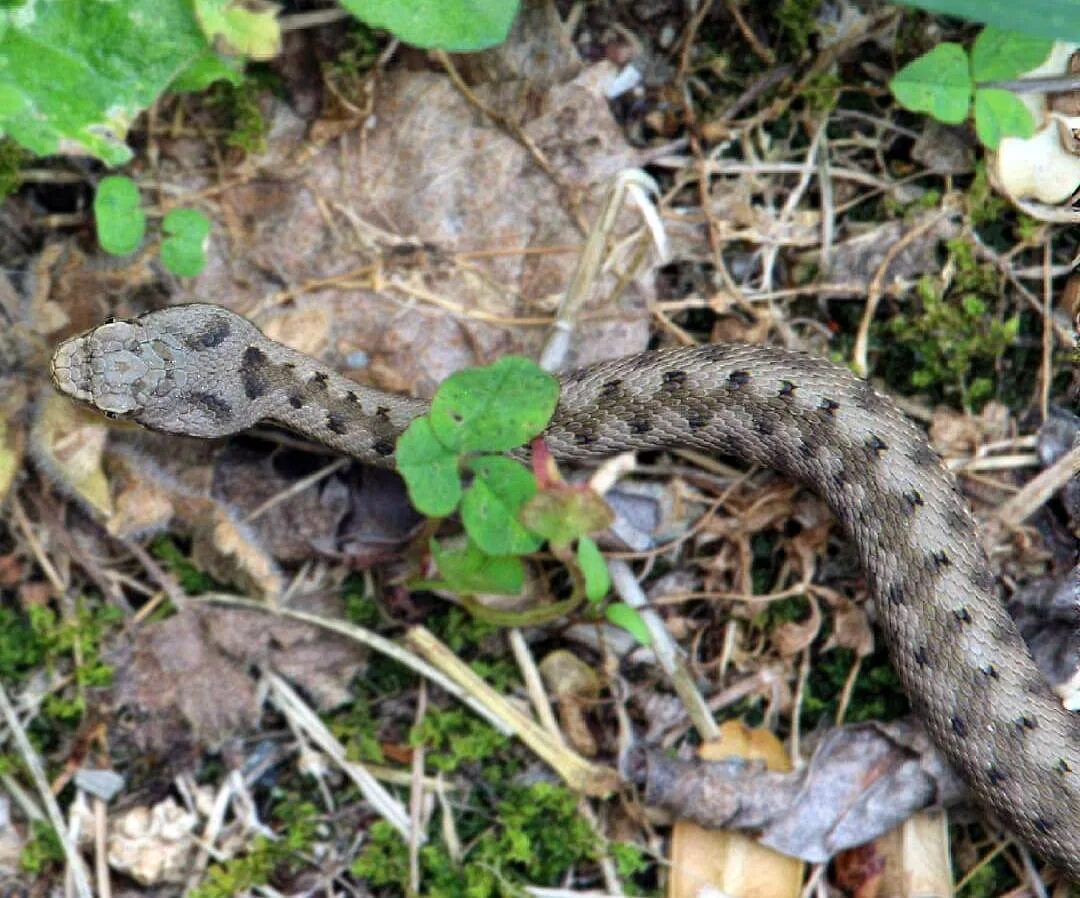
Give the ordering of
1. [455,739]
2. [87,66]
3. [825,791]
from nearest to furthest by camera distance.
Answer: [87,66], [825,791], [455,739]

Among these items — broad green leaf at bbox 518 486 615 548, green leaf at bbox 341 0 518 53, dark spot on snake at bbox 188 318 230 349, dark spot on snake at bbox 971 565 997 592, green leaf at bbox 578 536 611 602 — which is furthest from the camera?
dark spot on snake at bbox 188 318 230 349

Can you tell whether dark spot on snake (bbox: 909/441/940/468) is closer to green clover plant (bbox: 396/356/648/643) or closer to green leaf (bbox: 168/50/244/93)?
green clover plant (bbox: 396/356/648/643)

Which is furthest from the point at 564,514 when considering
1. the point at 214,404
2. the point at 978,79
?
the point at 978,79

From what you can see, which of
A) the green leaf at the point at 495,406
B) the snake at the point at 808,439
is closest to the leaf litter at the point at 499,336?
the snake at the point at 808,439

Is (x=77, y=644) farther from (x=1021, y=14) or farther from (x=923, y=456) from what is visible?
(x=1021, y=14)

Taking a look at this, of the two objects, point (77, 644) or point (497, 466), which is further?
point (77, 644)

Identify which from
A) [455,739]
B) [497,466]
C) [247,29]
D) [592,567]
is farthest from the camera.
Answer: [455,739]

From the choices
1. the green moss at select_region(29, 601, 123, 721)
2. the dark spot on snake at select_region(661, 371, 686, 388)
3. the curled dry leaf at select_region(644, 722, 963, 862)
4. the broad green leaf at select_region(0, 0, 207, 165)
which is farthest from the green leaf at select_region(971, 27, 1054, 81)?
the green moss at select_region(29, 601, 123, 721)
